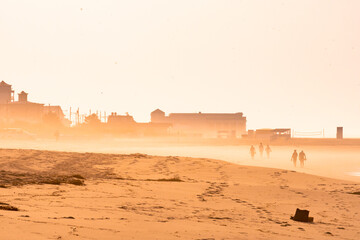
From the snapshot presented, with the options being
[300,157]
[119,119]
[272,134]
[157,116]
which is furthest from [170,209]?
[157,116]

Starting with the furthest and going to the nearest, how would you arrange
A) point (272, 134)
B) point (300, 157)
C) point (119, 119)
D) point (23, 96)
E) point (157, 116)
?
point (157, 116) → point (119, 119) → point (23, 96) → point (272, 134) → point (300, 157)

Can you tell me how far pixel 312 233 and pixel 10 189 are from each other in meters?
6.61

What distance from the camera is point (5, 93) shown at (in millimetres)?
95188

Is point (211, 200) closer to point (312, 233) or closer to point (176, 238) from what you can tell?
point (312, 233)

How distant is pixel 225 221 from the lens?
842 cm

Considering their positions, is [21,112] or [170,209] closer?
[170,209]

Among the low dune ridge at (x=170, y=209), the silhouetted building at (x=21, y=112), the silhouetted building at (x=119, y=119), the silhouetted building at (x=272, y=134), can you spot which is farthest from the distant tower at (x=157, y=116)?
the low dune ridge at (x=170, y=209)

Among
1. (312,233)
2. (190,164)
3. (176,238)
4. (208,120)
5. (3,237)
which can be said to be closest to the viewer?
(3,237)

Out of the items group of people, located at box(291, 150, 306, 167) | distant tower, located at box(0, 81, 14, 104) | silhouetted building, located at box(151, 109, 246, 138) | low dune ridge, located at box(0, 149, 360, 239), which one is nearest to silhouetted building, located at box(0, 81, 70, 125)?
distant tower, located at box(0, 81, 14, 104)

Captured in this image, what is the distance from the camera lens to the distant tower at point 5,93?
94688mm

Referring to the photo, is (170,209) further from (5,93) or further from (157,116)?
(157,116)

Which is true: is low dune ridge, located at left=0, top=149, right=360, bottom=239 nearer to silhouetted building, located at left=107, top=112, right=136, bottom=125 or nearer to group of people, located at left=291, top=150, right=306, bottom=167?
group of people, located at left=291, top=150, right=306, bottom=167

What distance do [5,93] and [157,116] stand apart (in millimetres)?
38052

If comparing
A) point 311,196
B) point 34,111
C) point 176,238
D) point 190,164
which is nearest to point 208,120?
point 34,111
